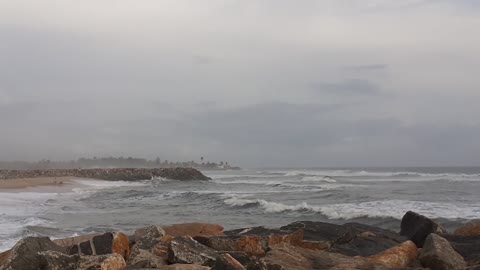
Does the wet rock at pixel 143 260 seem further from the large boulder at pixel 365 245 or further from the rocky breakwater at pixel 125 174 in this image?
the rocky breakwater at pixel 125 174

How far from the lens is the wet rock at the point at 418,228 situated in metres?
8.72

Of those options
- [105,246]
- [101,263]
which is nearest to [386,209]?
[105,246]

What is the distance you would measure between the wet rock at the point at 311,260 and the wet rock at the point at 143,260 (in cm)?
126

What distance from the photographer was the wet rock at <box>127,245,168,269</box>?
19.9 feet

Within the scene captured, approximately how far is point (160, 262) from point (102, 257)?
0.76 meters

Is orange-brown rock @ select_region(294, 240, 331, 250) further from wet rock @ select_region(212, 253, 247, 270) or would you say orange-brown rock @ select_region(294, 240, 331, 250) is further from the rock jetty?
wet rock @ select_region(212, 253, 247, 270)

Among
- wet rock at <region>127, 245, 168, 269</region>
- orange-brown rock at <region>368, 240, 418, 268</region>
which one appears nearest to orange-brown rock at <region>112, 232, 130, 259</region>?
wet rock at <region>127, 245, 168, 269</region>

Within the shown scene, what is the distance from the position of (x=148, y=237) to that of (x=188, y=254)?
1.62m

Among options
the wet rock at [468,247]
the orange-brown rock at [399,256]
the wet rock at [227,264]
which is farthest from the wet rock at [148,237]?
the wet rock at [468,247]

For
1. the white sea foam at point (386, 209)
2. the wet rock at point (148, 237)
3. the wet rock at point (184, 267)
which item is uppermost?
the wet rock at point (148, 237)

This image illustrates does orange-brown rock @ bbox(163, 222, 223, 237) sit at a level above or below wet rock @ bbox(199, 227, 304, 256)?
below

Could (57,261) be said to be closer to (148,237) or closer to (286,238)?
(148,237)

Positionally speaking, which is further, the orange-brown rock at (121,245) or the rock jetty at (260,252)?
the orange-brown rock at (121,245)

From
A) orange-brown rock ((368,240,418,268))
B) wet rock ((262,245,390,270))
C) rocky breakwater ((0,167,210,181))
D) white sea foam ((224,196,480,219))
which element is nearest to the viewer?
wet rock ((262,245,390,270))
